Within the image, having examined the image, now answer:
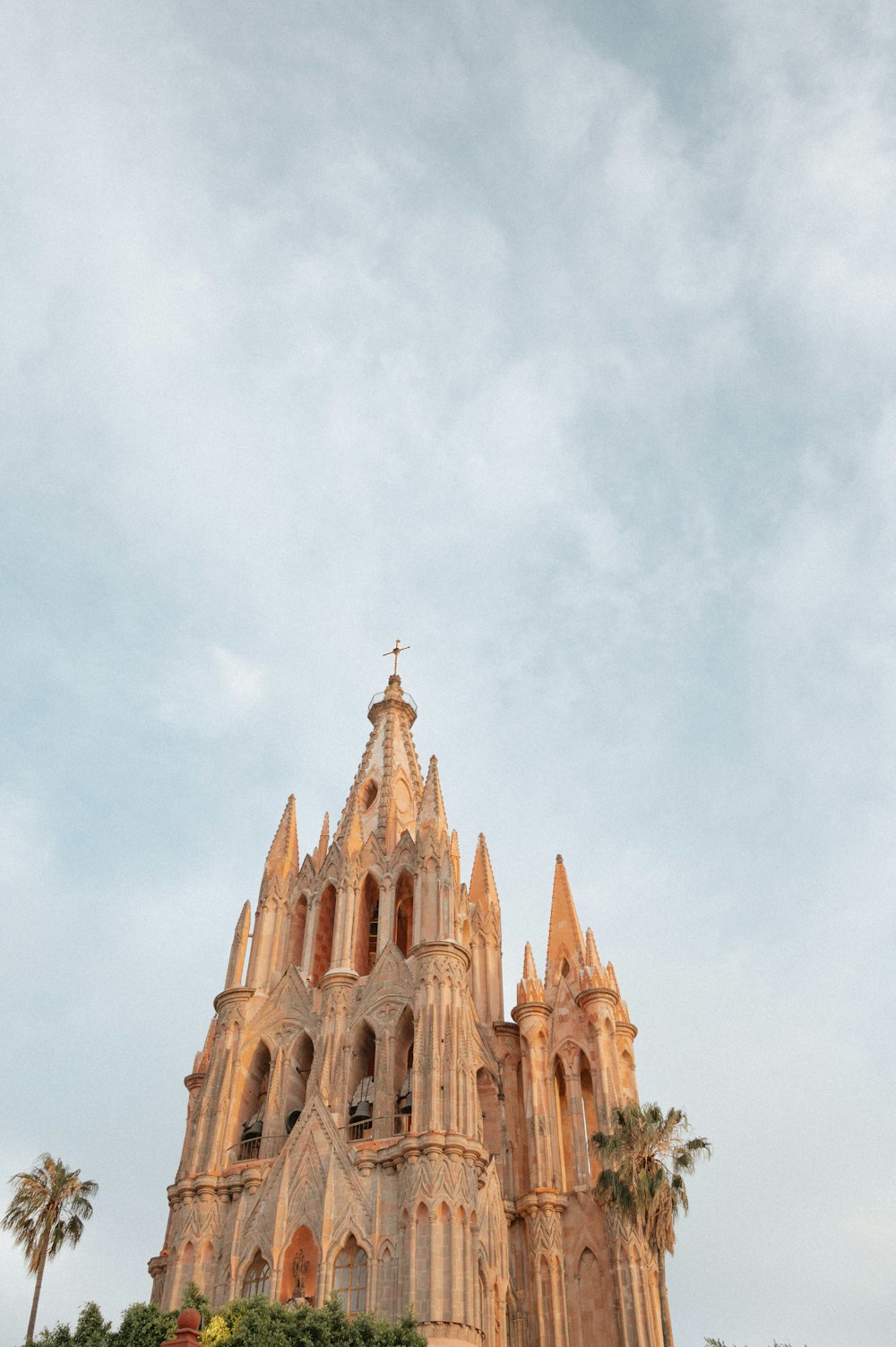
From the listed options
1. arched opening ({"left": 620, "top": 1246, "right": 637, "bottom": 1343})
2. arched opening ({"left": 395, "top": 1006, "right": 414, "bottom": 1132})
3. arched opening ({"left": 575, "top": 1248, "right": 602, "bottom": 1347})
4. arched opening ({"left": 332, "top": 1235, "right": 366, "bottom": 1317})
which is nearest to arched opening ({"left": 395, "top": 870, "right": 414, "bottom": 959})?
arched opening ({"left": 395, "top": 1006, "right": 414, "bottom": 1132})

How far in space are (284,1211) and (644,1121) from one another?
10.3m

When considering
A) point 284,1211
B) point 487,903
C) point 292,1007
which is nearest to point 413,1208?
point 284,1211

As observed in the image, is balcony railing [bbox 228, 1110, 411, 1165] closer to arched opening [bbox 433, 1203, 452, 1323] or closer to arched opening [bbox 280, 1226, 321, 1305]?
arched opening [bbox 280, 1226, 321, 1305]

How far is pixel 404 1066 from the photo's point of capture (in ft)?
123

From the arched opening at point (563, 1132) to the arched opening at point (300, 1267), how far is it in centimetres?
805

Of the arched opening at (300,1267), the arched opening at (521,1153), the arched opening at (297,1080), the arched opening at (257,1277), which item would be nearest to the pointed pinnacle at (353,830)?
the arched opening at (297,1080)

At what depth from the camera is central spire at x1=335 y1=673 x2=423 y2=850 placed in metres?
45.8

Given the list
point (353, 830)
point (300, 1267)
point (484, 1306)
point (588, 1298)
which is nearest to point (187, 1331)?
point (300, 1267)

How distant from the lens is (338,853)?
44281 mm

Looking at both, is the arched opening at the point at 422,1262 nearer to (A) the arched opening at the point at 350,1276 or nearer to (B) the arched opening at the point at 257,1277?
(A) the arched opening at the point at 350,1276

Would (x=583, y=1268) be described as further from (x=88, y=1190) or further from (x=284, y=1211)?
(x=88, y=1190)

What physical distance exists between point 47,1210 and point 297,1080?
28.0 ft

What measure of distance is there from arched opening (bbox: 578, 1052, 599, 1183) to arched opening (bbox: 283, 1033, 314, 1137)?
8858 mm

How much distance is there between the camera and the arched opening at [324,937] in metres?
42.0
